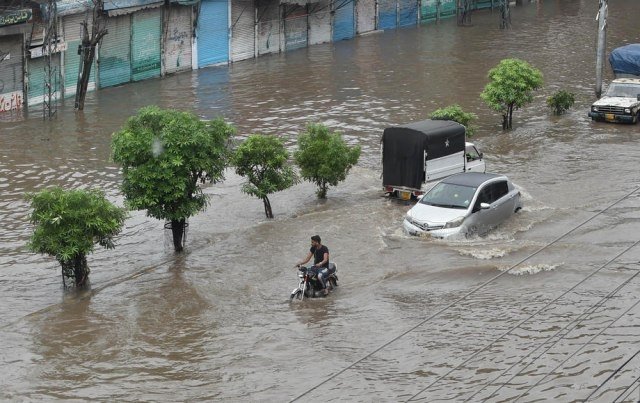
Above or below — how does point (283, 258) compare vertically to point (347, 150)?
below

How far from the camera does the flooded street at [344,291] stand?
53.0 feet

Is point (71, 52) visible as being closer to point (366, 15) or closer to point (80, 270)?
point (366, 15)

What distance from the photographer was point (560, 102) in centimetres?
3675

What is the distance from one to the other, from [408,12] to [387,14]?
2.07 metres

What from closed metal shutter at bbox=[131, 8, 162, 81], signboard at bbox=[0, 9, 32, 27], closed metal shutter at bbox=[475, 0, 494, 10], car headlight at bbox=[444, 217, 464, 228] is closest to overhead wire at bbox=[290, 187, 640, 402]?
car headlight at bbox=[444, 217, 464, 228]

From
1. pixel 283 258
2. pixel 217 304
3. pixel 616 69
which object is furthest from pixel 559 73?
pixel 217 304

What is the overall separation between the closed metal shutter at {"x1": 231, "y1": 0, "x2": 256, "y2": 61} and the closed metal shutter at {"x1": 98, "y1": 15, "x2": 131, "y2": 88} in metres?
6.67

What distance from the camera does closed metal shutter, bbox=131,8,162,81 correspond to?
42312mm

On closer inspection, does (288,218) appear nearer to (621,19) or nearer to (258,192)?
(258,192)

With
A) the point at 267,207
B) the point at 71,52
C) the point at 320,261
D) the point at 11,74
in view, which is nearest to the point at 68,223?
the point at 320,261

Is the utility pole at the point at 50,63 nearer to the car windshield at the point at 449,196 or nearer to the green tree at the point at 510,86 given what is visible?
the green tree at the point at 510,86

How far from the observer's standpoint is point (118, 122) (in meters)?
35.7

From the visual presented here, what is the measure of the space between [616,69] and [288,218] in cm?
1959

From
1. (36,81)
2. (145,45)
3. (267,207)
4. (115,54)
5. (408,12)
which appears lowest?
(267,207)
